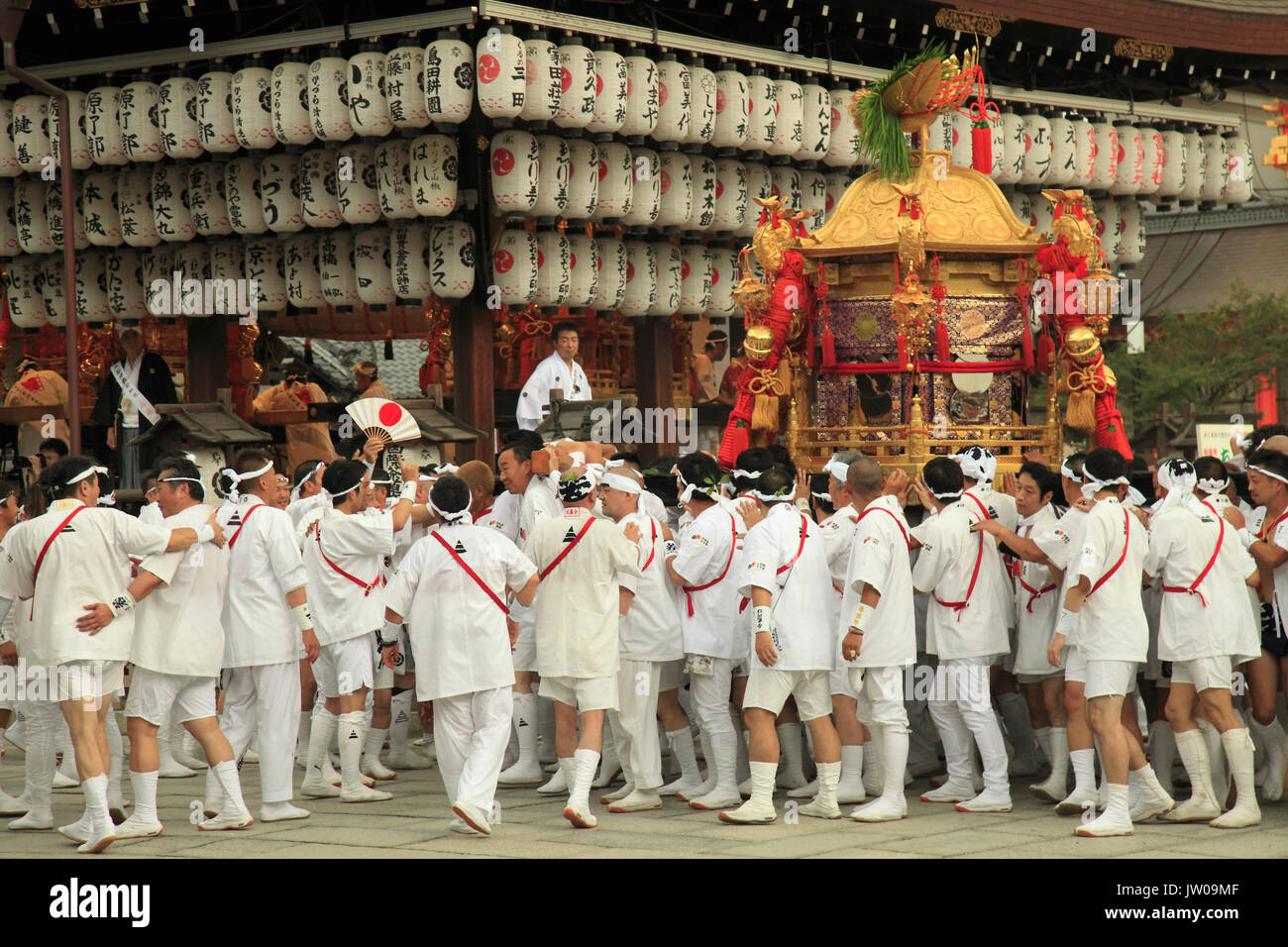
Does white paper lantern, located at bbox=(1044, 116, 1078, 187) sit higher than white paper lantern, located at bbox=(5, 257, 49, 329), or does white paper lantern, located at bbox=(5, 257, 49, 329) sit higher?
white paper lantern, located at bbox=(1044, 116, 1078, 187)

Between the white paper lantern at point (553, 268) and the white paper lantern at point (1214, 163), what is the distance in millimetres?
10986

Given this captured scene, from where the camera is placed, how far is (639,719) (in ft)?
28.0

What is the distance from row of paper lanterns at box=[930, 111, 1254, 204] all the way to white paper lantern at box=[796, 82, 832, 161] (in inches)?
77.0

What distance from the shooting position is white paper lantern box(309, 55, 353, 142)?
50.6 feet

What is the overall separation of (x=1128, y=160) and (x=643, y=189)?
849 cm

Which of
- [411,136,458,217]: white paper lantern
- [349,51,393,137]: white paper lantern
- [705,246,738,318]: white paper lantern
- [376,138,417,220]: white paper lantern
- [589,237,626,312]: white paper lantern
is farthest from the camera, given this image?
[705,246,738,318]: white paper lantern

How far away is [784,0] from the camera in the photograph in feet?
58.5

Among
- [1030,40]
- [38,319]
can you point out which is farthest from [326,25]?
[1030,40]

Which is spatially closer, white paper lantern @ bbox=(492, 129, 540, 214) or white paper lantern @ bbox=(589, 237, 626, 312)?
white paper lantern @ bbox=(492, 129, 540, 214)

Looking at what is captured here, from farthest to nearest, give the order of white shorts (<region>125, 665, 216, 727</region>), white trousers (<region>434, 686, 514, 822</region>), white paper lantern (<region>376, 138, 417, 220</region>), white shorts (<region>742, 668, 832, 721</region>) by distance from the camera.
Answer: white paper lantern (<region>376, 138, 417, 220</region>) → white shorts (<region>742, 668, 832, 721</region>) → white shorts (<region>125, 665, 216, 727</region>) → white trousers (<region>434, 686, 514, 822</region>)

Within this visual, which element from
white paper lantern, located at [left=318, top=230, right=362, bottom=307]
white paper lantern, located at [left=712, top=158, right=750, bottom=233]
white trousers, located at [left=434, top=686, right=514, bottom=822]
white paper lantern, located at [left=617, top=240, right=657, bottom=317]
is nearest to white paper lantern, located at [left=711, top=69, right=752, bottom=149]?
white paper lantern, located at [left=712, top=158, right=750, bottom=233]

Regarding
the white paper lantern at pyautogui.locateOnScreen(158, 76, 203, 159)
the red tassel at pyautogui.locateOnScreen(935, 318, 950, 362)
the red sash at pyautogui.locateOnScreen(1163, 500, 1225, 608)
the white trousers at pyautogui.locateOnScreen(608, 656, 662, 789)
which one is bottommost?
the white trousers at pyautogui.locateOnScreen(608, 656, 662, 789)

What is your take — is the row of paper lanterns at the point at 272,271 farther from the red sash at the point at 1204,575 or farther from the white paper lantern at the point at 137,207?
the red sash at the point at 1204,575

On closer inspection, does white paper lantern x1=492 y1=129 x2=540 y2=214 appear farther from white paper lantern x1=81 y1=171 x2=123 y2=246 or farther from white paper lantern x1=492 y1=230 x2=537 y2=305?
white paper lantern x1=81 y1=171 x2=123 y2=246
